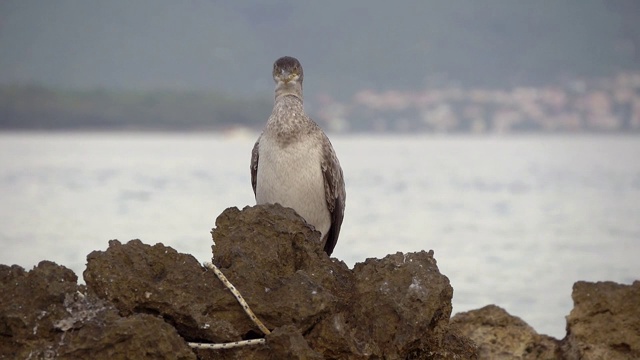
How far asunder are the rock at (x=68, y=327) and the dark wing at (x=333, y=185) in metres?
3.21

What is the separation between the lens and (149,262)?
597 centimetres

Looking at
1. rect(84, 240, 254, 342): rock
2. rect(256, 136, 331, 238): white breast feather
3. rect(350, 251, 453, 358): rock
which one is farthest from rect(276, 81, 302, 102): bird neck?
rect(84, 240, 254, 342): rock

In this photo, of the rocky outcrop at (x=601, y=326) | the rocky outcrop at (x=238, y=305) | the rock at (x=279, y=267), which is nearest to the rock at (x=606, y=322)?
the rocky outcrop at (x=601, y=326)

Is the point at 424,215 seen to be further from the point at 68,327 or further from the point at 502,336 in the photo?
the point at 68,327

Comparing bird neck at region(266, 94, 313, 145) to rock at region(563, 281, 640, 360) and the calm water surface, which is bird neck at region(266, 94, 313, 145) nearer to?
rock at region(563, 281, 640, 360)

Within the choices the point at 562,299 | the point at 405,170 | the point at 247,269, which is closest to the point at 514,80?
the point at 405,170

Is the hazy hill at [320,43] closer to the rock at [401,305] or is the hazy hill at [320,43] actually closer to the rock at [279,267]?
the rock at [279,267]

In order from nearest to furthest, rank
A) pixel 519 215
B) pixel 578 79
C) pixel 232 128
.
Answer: pixel 519 215
pixel 232 128
pixel 578 79

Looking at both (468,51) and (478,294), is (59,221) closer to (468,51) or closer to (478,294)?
(478,294)

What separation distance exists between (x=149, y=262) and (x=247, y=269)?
508 mm

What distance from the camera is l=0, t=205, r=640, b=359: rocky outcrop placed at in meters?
5.43

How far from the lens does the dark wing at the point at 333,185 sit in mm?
8523

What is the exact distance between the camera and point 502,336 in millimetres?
7953

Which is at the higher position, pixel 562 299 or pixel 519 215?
pixel 519 215
